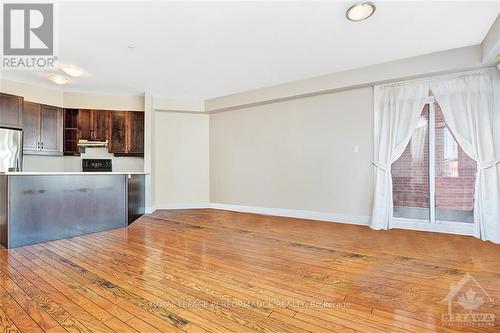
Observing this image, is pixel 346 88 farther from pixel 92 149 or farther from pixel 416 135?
Result: pixel 92 149

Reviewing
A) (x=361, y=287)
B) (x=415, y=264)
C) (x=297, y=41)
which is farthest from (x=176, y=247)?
(x=297, y=41)

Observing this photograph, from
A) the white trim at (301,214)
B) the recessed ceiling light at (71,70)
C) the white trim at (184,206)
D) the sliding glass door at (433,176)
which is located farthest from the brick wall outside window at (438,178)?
the recessed ceiling light at (71,70)

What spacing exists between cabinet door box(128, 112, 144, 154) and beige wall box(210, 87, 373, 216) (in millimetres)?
1619

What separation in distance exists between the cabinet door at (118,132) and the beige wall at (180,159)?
0.66 metres

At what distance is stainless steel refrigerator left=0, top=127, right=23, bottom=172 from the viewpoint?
4.46 metres

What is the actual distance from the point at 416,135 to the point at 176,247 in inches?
158

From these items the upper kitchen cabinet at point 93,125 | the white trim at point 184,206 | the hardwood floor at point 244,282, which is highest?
the upper kitchen cabinet at point 93,125

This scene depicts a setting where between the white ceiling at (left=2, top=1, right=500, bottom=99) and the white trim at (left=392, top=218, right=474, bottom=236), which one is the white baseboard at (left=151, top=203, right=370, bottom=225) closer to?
the white trim at (left=392, top=218, right=474, bottom=236)

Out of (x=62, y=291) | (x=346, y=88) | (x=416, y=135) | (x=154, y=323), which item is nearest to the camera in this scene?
(x=154, y=323)

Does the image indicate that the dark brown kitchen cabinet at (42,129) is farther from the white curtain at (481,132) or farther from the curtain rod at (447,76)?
the white curtain at (481,132)

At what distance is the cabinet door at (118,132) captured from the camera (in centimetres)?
573

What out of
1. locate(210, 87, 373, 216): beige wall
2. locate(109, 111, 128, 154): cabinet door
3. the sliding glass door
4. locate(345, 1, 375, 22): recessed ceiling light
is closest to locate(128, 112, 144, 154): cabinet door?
locate(109, 111, 128, 154): cabinet door

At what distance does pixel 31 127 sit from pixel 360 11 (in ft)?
19.6

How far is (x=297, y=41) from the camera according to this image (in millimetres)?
3318
